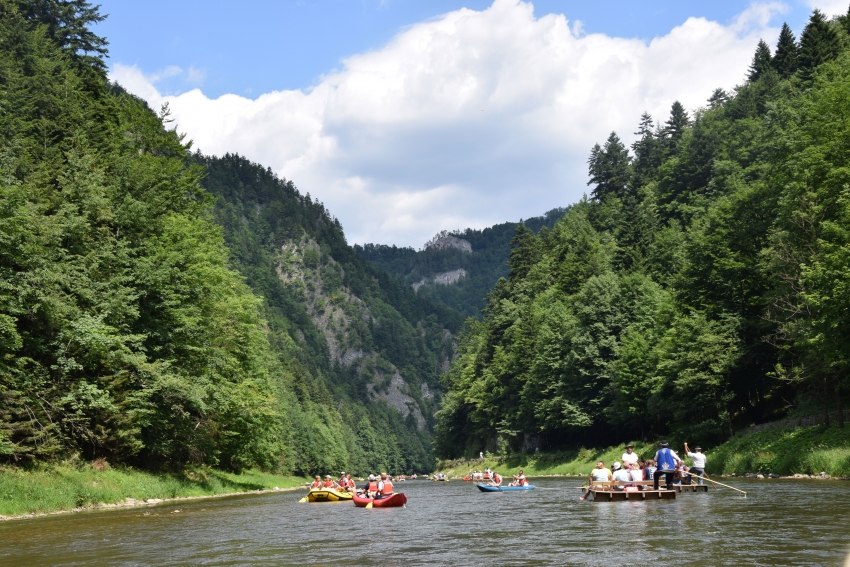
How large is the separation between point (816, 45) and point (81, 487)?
9831cm

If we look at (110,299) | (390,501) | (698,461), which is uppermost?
(110,299)

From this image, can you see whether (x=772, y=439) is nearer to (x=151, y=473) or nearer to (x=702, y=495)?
(x=702, y=495)

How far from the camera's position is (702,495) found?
3450 centimetres

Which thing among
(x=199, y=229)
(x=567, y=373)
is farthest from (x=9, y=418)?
(x=567, y=373)

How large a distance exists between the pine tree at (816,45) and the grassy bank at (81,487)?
279 ft

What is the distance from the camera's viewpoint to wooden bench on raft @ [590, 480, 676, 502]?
32.9 meters

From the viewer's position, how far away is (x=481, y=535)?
23.4 meters

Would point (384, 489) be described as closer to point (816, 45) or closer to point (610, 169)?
point (816, 45)

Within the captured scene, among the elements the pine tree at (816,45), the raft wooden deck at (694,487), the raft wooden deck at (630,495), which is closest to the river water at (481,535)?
the raft wooden deck at (630,495)

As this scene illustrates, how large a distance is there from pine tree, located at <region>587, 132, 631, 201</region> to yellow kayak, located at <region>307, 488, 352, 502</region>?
113 m

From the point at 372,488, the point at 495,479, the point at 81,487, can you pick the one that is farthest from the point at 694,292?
the point at 81,487

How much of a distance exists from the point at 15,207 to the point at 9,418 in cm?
949

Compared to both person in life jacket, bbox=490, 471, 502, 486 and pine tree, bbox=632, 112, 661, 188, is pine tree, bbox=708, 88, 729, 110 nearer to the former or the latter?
pine tree, bbox=632, 112, 661, 188

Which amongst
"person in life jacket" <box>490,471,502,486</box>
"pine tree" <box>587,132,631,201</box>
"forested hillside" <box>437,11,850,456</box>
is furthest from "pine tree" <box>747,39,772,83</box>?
"person in life jacket" <box>490,471,502,486</box>
